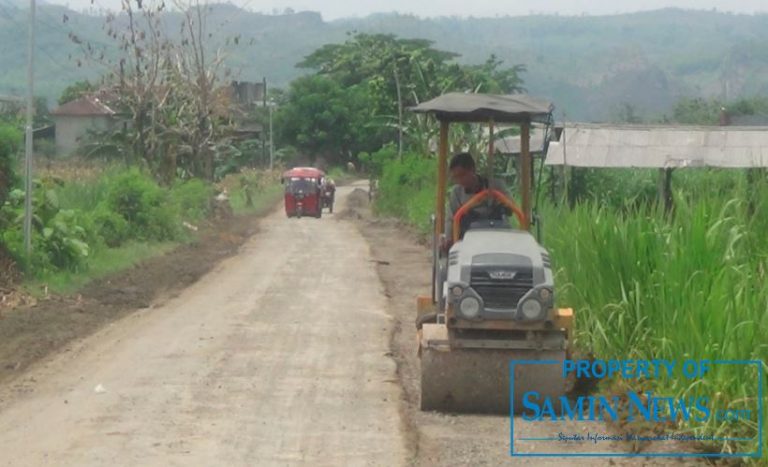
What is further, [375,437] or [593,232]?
[593,232]

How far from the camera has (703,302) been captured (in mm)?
10078

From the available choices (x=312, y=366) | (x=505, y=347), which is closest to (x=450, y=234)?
(x=505, y=347)

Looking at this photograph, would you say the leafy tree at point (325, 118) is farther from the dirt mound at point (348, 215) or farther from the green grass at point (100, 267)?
the green grass at point (100, 267)

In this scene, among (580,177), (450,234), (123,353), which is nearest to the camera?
(450,234)

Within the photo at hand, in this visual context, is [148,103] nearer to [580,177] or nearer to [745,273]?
[580,177]

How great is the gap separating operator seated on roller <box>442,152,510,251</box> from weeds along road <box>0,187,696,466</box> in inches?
62.5

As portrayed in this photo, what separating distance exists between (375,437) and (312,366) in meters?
3.37

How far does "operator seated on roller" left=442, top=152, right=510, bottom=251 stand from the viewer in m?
11.8

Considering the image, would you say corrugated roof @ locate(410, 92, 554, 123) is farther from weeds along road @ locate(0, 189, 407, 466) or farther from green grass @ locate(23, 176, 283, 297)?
green grass @ locate(23, 176, 283, 297)

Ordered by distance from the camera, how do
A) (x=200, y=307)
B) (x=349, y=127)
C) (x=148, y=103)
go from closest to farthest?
(x=200, y=307)
(x=148, y=103)
(x=349, y=127)

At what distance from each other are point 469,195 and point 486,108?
2.95 feet

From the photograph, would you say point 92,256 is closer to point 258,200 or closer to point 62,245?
point 62,245

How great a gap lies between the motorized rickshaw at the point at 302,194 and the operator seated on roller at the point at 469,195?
38.3 m

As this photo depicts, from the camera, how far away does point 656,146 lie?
32.2 metres
